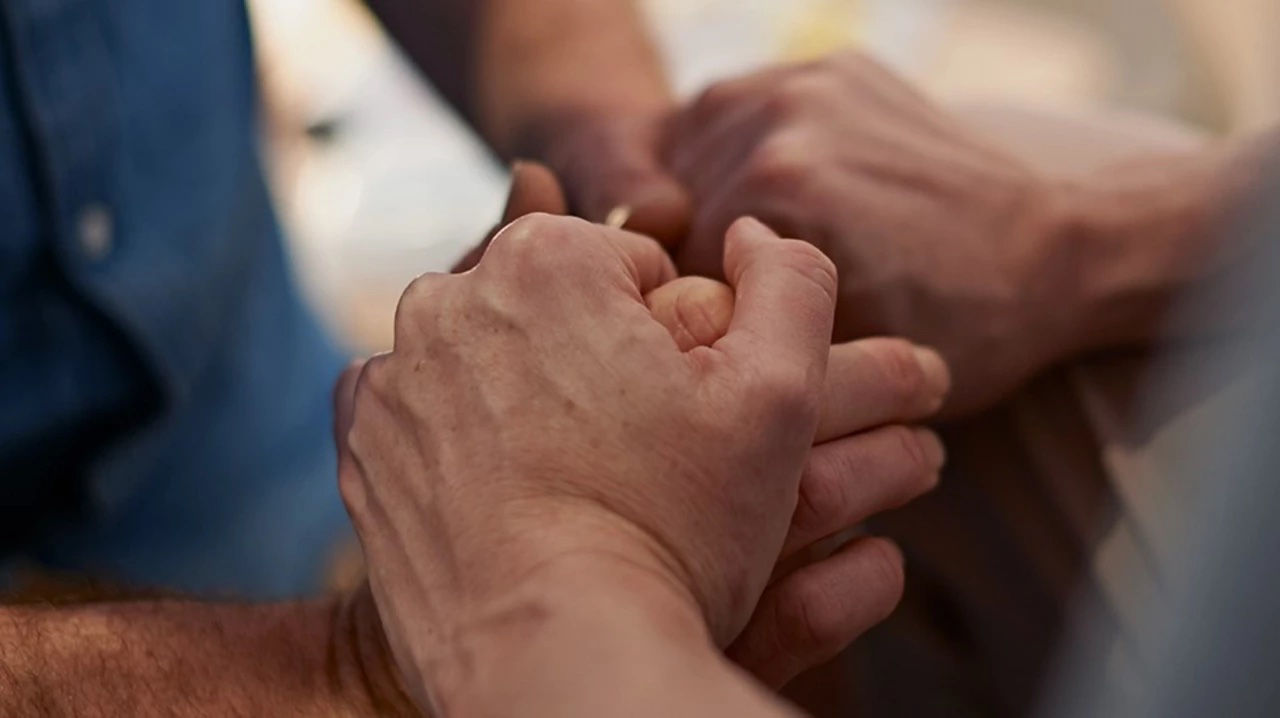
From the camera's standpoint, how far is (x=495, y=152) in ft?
2.73

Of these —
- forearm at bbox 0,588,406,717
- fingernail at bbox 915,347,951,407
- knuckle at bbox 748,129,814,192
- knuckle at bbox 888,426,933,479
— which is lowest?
forearm at bbox 0,588,406,717

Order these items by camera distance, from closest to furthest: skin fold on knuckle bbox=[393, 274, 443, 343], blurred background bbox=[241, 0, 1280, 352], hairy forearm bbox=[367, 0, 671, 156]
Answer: skin fold on knuckle bbox=[393, 274, 443, 343], hairy forearm bbox=[367, 0, 671, 156], blurred background bbox=[241, 0, 1280, 352]

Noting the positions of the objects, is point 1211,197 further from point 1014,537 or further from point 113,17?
point 113,17

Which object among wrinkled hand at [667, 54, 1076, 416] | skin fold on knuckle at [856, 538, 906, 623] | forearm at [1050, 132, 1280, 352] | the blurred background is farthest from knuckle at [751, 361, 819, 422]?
the blurred background

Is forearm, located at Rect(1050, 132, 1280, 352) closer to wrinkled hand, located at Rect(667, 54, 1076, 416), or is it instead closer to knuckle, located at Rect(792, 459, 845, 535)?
wrinkled hand, located at Rect(667, 54, 1076, 416)

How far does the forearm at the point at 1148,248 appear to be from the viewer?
668 millimetres

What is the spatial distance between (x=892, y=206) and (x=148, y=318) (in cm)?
40

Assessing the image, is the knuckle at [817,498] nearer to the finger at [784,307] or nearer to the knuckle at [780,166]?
the finger at [784,307]

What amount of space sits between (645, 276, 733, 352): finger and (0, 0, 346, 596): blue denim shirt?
0.36 m

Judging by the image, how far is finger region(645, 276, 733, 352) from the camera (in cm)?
43

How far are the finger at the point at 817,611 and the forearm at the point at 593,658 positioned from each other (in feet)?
0.30

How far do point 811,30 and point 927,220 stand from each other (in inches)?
36.0

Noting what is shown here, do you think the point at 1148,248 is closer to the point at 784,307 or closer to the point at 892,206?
the point at 892,206

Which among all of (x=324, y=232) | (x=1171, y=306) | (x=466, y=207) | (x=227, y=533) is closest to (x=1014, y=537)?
(x=1171, y=306)
